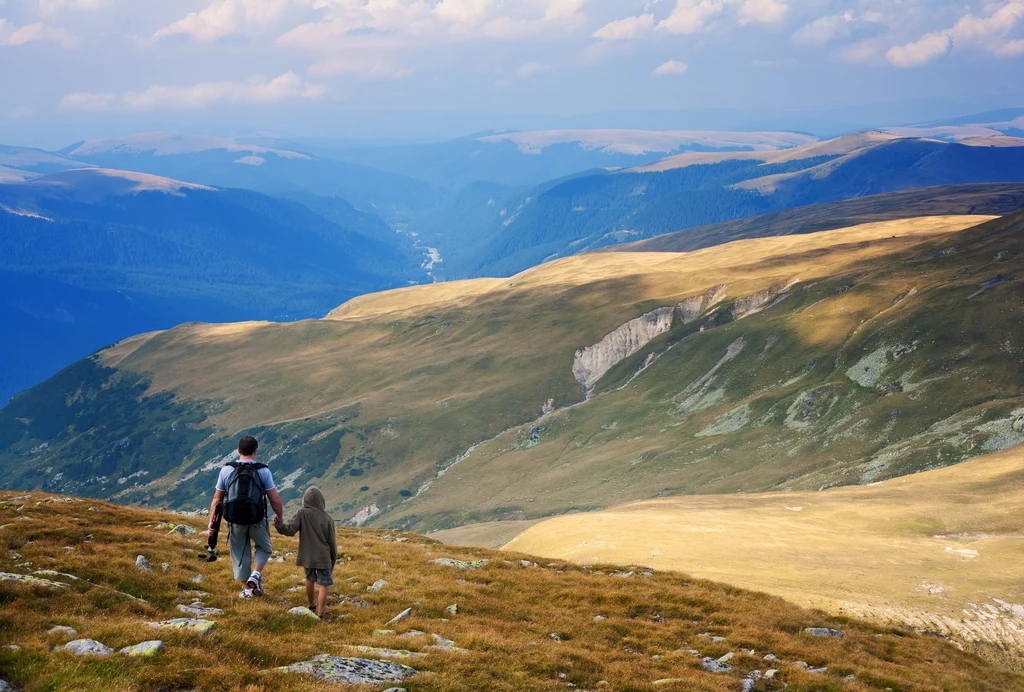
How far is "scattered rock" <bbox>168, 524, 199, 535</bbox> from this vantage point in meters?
31.6

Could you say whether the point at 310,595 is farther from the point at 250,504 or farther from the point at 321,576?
the point at 250,504

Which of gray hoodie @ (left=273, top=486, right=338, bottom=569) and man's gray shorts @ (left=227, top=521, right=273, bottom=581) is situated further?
man's gray shorts @ (left=227, top=521, right=273, bottom=581)

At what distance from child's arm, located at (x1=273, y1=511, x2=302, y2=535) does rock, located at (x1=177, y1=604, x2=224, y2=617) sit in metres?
2.65

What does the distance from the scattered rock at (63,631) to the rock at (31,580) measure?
3325 mm

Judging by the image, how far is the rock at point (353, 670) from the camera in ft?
51.4

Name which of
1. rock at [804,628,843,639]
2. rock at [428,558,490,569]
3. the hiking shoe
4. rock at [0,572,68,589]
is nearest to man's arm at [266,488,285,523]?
the hiking shoe

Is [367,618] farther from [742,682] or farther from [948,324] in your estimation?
[948,324]

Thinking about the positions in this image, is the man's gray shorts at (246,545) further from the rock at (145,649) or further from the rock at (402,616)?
the rock at (145,649)

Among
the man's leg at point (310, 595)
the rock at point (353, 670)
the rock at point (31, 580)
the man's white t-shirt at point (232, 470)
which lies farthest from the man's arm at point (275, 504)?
the rock at point (31, 580)

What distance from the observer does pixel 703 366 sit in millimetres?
185250

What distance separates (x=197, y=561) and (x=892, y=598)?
1253 inches

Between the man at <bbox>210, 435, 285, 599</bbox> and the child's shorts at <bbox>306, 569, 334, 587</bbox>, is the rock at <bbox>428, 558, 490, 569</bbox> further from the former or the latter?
the man at <bbox>210, 435, 285, 599</bbox>

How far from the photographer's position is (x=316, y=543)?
68.3ft

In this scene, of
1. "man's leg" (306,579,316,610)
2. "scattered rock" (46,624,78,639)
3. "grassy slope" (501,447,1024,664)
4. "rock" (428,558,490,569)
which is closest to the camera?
"scattered rock" (46,624,78,639)
